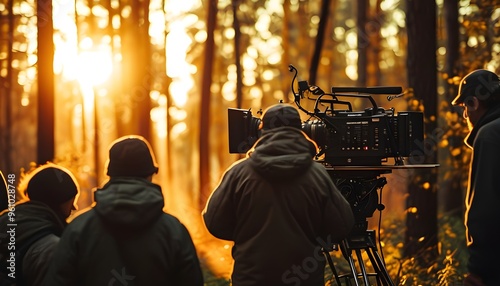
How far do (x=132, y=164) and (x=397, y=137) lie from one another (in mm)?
2510

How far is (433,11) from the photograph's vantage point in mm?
11055

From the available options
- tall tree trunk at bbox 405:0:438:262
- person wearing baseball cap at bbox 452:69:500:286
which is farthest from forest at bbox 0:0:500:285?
person wearing baseball cap at bbox 452:69:500:286

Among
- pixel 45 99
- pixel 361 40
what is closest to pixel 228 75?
pixel 361 40

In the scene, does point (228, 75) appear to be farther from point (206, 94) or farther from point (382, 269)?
point (382, 269)

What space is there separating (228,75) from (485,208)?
32781mm

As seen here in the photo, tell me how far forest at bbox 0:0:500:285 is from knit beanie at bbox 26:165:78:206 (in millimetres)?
2682

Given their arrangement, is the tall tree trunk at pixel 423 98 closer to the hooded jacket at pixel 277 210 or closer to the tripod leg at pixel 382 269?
the tripod leg at pixel 382 269

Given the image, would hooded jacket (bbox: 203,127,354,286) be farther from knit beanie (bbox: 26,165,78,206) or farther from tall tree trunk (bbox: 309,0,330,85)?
tall tree trunk (bbox: 309,0,330,85)

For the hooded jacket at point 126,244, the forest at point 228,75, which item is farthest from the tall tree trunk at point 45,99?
the hooded jacket at point 126,244

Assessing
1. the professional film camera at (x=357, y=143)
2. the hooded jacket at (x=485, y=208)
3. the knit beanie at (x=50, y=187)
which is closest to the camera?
the hooded jacket at (x=485, y=208)

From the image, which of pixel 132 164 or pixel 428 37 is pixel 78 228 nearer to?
pixel 132 164

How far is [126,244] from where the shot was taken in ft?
14.7

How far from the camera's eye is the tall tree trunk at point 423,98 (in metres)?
10.8

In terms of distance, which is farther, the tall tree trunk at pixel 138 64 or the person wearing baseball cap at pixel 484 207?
the tall tree trunk at pixel 138 64
